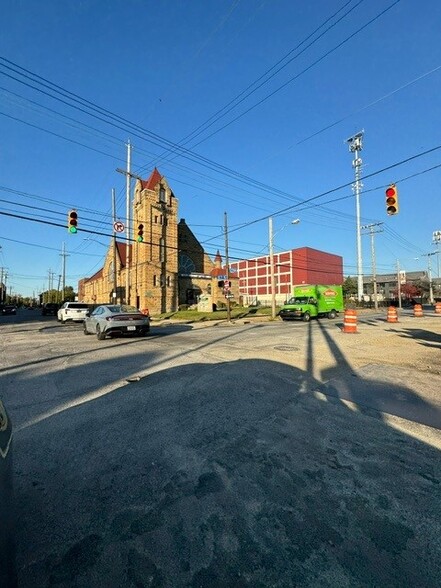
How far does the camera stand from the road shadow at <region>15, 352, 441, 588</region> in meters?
2.01

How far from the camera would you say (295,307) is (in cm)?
2570

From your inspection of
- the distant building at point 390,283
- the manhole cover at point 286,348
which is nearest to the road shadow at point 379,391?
the manhole cover at point 286,348

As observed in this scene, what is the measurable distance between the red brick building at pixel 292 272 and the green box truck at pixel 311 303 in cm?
4076

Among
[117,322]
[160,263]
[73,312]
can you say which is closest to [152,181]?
[160,263]

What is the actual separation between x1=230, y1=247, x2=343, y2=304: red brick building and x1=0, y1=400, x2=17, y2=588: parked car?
2727 inches

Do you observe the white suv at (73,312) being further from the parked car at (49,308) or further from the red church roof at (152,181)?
the red church roof at (152,181)

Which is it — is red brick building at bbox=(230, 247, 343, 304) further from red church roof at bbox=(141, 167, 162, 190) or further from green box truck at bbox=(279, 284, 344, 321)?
green box truck at bbox=(279, 284, 344, 321)

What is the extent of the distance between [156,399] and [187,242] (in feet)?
169

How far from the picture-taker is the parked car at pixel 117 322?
12.8m

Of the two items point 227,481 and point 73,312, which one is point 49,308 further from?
point 227,481

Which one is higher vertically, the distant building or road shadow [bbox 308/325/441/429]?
the distant building

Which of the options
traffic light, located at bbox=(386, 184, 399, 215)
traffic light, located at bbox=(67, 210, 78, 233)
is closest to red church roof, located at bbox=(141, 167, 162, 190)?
traffic light, located at bbox=(67, 210, 78, 233)

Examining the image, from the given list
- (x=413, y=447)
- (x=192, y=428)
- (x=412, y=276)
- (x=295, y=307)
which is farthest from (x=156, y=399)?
(x=412, y=276)

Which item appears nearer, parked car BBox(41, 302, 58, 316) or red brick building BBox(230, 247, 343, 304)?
parked car BBox(41, 302, 58, 316)
